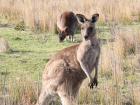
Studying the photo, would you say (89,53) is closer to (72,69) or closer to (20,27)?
(72,69)

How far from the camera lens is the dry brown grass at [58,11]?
45.6 ft

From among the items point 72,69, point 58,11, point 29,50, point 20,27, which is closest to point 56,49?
point 29,50

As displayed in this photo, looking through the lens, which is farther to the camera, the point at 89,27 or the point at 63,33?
the point at 63,33

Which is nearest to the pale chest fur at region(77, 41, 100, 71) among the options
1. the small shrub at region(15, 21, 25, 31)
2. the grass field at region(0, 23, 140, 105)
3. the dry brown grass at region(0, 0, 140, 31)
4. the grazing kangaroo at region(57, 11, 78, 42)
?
the grass field at region(0, 23, 140, 105)

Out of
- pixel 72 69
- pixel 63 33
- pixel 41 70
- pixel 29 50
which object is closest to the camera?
pixel 72 69

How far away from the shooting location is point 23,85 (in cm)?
671

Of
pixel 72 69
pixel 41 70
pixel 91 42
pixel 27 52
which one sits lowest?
pixel 41 70

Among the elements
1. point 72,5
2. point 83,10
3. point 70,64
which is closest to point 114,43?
point 70,64

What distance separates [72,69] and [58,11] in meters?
9.78

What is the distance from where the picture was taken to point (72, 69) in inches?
231

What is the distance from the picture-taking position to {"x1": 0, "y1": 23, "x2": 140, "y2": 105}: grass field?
659 centimetres

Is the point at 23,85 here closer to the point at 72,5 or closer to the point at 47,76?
the point at 47,76

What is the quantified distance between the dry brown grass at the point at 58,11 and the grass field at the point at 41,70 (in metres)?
0.58

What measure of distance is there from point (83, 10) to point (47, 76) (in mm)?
10420
